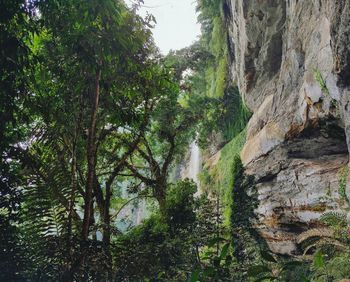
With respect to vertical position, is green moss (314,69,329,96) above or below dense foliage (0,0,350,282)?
above

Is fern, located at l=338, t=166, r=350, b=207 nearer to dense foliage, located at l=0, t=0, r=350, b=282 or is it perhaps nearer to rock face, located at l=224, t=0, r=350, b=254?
dense foliage, located at l=0, t=0, r=350, b=282

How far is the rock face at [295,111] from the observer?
720 cm

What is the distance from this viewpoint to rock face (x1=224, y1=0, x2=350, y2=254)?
7.20 metres

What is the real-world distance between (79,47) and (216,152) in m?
13.9

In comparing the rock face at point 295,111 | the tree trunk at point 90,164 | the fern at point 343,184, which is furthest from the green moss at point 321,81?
the tree trunk at point 90,164

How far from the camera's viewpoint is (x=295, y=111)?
9.15 meters

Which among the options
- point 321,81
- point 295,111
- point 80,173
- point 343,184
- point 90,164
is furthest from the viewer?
point 295,111

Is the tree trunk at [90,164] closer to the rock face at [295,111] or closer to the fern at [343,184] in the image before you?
the rock face at [295,111]

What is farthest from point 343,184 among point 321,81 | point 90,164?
point 90,164

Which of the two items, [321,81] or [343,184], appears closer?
[343,184]

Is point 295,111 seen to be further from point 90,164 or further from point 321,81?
point 90,164

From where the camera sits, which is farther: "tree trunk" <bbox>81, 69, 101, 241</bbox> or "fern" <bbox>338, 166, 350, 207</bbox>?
"fern" <bbox>338, 166, 350, 207</bbox>

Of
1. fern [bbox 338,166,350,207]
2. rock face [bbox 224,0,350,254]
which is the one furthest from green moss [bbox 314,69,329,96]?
fern [bbox 338,166,350,207]

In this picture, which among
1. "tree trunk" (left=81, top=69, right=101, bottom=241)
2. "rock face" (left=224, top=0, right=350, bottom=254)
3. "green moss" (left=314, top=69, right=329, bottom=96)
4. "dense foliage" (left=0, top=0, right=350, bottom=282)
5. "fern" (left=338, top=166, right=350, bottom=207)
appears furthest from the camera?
"green moss" (left=314, top=69, right=329, bottom=96)
